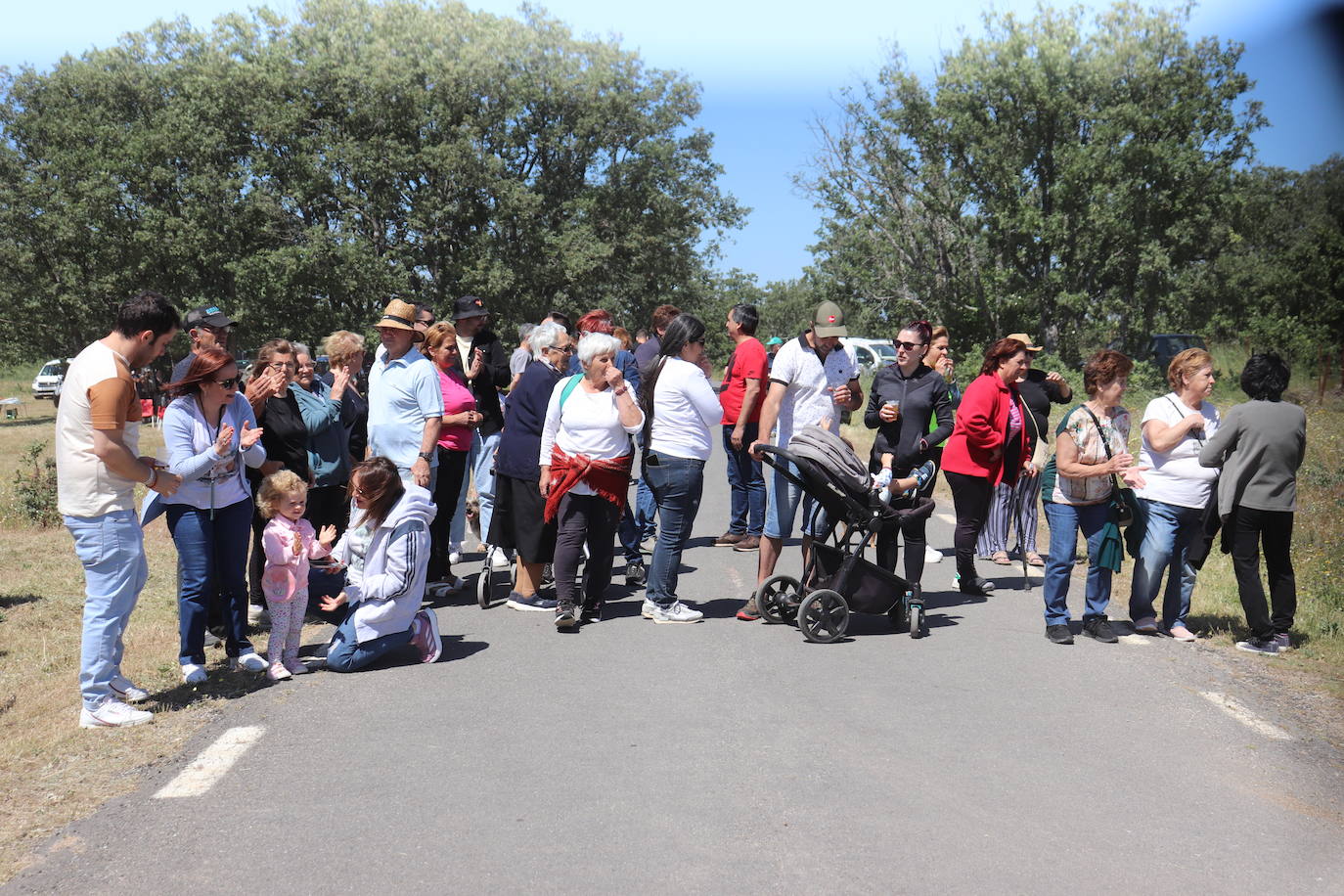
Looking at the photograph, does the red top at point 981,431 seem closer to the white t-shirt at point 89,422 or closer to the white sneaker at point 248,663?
the white sneaker at point 248,663

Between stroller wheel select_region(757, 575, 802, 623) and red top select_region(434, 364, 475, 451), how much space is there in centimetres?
269

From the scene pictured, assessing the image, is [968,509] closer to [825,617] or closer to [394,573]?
[825,617]

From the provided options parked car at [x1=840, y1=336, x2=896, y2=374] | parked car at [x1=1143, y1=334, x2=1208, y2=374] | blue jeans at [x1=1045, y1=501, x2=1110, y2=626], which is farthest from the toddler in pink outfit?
parked car at [x1=840, y1=336, x2=896, y2=374]

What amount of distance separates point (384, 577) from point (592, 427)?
170 centimetres

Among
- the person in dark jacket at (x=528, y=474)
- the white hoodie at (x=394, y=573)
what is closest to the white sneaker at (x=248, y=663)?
the white hoodie at (x=394, y=573)

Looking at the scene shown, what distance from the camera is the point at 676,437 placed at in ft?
25.2

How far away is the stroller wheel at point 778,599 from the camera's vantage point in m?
7.73

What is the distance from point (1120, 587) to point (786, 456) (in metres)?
3.63

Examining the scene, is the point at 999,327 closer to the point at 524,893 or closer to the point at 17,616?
the point at 17,616

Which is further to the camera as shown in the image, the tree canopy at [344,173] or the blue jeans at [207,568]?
the tree canopy at [344,173]

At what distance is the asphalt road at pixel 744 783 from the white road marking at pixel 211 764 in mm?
56

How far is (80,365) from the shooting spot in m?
5.34

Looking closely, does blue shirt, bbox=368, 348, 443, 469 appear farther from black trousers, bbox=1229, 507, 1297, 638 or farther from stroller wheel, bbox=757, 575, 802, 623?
black trousers, bbox=1229, 507, 1297, 638

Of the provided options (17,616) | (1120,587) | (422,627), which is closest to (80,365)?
(422,627)
